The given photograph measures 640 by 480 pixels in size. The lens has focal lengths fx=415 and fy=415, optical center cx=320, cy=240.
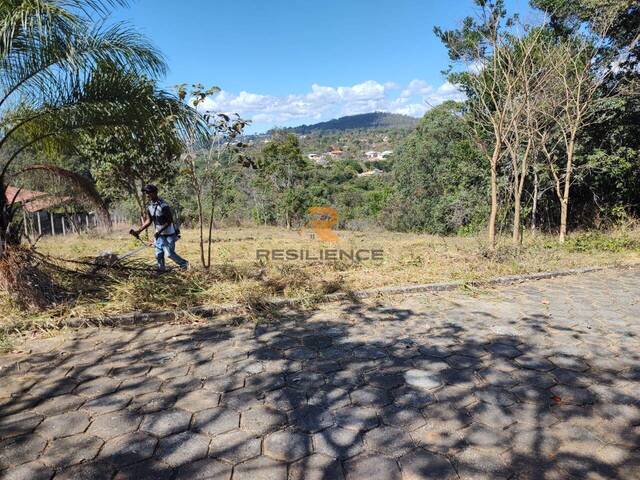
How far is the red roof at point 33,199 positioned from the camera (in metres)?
5.12

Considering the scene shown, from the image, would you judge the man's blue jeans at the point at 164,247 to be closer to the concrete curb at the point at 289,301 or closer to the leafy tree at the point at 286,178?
the concrete curb at the point at 289,301

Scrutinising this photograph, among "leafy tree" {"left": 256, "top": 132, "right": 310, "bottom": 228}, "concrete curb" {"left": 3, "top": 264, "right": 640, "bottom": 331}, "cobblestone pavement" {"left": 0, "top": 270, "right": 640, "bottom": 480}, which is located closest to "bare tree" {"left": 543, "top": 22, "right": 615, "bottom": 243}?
"concrete curb" {"left": 3, "top": 264, "right": 640, "bottom": 331}

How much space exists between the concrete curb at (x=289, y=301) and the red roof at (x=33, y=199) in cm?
190

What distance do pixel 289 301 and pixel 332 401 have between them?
2.27m

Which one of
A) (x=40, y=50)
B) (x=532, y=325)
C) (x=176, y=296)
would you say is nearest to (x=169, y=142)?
(x=40, y=50)

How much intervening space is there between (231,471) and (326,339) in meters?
1.91

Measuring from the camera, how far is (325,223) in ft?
46.7

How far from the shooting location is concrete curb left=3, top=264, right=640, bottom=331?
4309 millimetres

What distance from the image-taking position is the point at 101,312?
14.5ft

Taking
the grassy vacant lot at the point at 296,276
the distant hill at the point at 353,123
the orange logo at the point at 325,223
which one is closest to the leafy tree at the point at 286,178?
the orange logo at the point at 325,223

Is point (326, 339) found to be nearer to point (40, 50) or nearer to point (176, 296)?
point (176, 296)

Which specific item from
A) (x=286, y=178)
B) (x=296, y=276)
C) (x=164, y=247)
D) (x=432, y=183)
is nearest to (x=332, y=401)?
(x=296, y=276)

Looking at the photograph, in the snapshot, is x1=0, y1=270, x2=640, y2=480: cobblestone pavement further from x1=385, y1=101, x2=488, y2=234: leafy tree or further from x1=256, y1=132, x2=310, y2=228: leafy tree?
x1=256, y1=132, x2=310, y2=228: leafy tree

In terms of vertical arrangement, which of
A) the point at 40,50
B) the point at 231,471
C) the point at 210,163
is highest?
the point at 40,50
